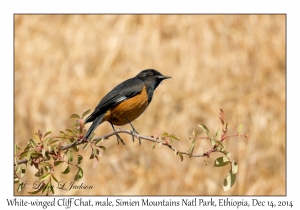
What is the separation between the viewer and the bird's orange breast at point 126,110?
7.00m

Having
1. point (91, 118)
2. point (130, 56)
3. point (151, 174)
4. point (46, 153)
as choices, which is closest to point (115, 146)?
point (151, 174)

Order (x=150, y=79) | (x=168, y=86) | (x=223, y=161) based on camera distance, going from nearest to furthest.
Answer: (x=223, y=161) < (x=150, y=79) < (x=168, y=86)

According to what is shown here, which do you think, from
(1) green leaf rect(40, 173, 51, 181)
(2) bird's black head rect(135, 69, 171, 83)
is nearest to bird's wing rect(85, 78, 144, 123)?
(2) bird's black head rect(135, 69, 171, 83)

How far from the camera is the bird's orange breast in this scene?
23.0ft

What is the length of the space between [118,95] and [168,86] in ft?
22.8

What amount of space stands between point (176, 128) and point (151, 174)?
1.21 meters

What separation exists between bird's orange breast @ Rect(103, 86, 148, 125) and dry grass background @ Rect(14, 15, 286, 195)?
5.57m

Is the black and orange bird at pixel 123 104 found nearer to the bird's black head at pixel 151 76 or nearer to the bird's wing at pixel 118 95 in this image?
the bird's wing at pixel 118 95

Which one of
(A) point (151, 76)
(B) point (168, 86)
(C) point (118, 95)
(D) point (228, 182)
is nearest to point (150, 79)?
(A) point (151, 76)

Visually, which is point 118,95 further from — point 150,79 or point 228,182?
point 228,182

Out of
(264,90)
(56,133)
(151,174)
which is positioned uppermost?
(264,90)

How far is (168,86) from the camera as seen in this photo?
45.9 feet

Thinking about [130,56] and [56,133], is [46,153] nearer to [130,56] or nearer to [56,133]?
[56,133]

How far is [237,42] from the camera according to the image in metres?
14.7
